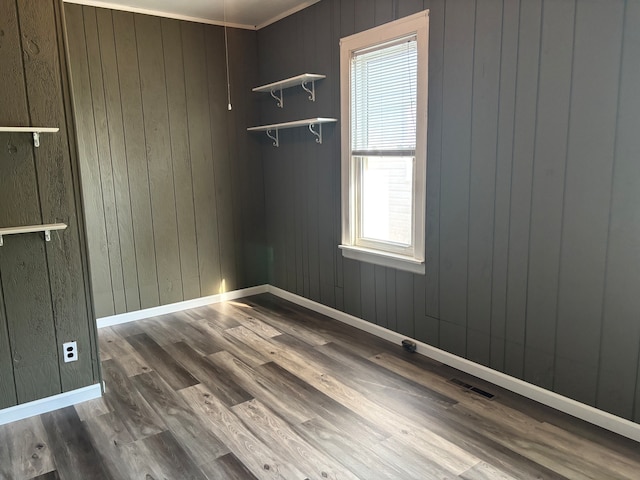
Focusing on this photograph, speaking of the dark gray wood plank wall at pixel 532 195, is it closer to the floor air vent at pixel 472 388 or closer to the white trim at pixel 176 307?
the floor air vent at pixel 472 388

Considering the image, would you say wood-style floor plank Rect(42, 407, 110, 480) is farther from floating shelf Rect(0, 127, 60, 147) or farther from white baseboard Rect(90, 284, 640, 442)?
floating shelf Rect(0, 127, 60, 147)

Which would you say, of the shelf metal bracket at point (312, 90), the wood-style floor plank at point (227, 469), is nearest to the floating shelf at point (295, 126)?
the shelf metal bracket at point (312, 90)

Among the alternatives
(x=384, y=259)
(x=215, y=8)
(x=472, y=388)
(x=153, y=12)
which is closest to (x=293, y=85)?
(x=215, y=8)

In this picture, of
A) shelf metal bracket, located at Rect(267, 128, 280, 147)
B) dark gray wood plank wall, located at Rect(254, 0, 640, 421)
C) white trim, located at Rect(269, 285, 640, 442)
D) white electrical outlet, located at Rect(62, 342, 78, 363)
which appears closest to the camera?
dark gray wood plank wall, located at Rect(254, 0, 640, 421)

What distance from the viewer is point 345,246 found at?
12.6ft

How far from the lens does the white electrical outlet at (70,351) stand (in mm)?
2715

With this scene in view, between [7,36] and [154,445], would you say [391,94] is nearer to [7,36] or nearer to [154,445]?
[7,36]

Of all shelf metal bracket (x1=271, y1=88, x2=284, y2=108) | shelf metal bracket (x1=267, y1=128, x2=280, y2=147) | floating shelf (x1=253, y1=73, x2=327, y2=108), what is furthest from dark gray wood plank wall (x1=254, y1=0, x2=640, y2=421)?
shelf metal bracket (x1=267, y1=128, x2=280, y2=147)

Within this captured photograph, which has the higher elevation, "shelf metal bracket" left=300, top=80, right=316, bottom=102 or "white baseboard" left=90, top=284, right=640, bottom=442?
"shelf metal bracket" left=300, top=80, right=316, bottom=102

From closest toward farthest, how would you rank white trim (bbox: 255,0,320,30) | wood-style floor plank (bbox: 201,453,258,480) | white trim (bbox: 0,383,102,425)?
wood-style floor plank (bbox: 201,453,258,480) → white trim (bbox: 0,383,102,425) → white trim (bbox: 255,0,320,30)

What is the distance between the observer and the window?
122 inches

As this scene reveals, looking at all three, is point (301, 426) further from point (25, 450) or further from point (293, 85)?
Result: point (293, 85)

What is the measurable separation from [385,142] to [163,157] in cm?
200

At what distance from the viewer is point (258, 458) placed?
7.27 feet
